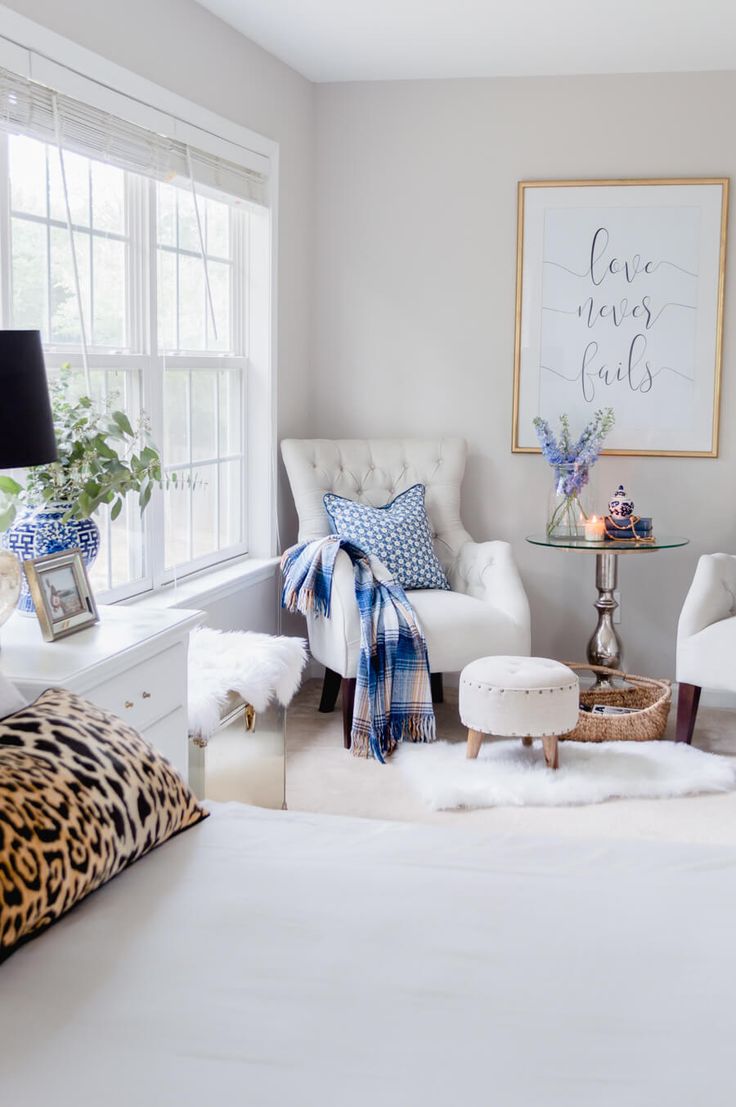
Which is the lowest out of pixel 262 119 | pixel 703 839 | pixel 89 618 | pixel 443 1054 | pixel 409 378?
pixel 703 839

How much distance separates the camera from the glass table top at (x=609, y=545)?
4.12m

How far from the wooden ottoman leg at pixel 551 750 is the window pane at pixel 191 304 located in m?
1.79

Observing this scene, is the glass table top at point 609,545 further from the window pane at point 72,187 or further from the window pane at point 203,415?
the window pane at point 72,187

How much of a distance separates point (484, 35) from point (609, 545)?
187cm

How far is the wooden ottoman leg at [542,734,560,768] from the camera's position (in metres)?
3.66

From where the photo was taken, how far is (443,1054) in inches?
45.8

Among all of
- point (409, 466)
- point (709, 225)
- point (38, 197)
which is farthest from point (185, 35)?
point (709, 225)

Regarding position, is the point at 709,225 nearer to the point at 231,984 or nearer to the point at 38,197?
the point at 38,197

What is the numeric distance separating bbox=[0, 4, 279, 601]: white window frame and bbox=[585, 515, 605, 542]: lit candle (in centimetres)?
124

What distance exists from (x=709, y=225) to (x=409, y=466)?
1.52 metres

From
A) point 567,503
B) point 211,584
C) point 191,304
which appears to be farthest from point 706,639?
point 191,304

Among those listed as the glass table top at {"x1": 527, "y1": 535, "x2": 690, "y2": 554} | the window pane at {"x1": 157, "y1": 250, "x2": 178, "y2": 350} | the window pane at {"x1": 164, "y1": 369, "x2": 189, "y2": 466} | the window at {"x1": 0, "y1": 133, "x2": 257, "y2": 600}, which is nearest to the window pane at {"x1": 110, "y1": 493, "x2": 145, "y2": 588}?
the window at {"x1": 0, "y1": 133, "x2": 257, "y2": 600}

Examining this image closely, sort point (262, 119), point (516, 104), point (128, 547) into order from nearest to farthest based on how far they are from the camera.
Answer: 1. point (128, 547)
2. point (262, 119)
3. point (516, 104)

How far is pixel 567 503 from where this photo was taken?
442 centimetres
